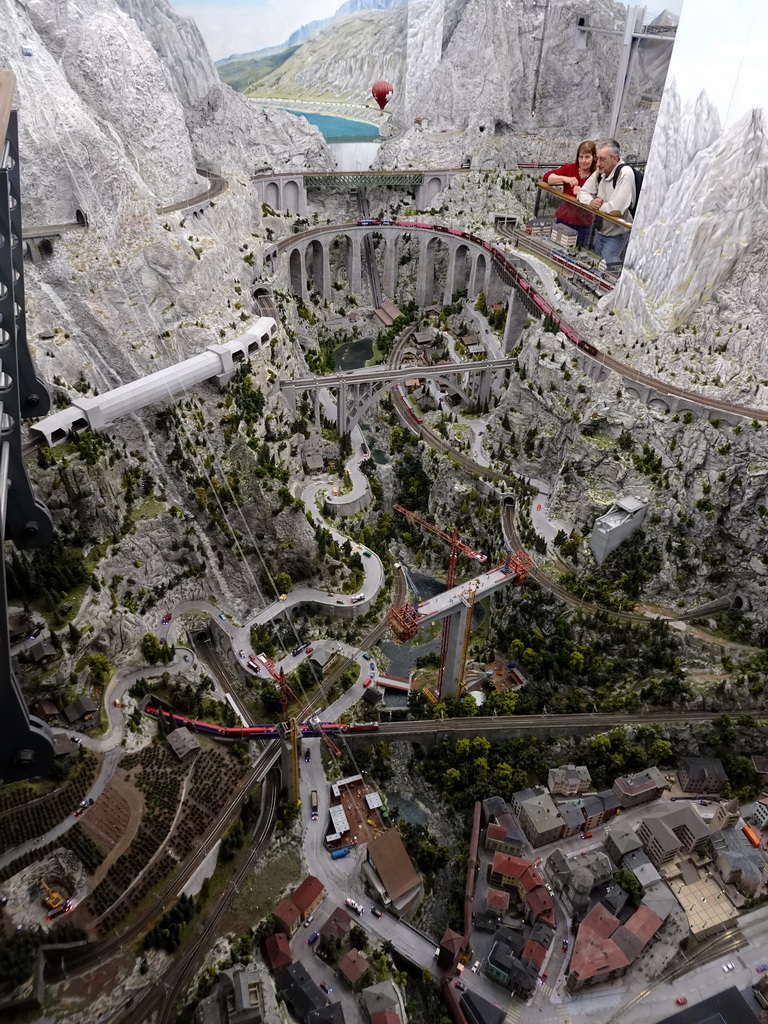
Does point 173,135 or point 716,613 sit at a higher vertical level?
point 173,135

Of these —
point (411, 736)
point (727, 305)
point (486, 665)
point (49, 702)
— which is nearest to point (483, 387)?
point (727, 305)

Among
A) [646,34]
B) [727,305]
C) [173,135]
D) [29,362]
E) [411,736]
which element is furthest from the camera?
[646,34]

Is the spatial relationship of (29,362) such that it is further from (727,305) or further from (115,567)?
(727,305)

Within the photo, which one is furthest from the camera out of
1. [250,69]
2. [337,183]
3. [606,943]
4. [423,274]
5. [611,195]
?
[423,274]

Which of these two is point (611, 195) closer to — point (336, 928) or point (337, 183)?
point (337, 183)

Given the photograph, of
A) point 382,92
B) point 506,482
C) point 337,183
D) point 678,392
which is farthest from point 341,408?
point 382,92

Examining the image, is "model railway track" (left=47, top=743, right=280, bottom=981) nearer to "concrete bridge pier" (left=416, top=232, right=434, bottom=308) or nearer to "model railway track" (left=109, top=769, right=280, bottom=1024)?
"model railway track" (left=109, top=769, right=280, bottom=1024)

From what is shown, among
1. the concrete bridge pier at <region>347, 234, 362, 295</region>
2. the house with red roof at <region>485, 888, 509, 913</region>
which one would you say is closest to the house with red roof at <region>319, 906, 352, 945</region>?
the house with red roof at <region>485, 888, 509, 913</region>

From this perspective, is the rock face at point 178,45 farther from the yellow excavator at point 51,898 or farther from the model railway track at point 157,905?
the yellow excavator at point 51,898
